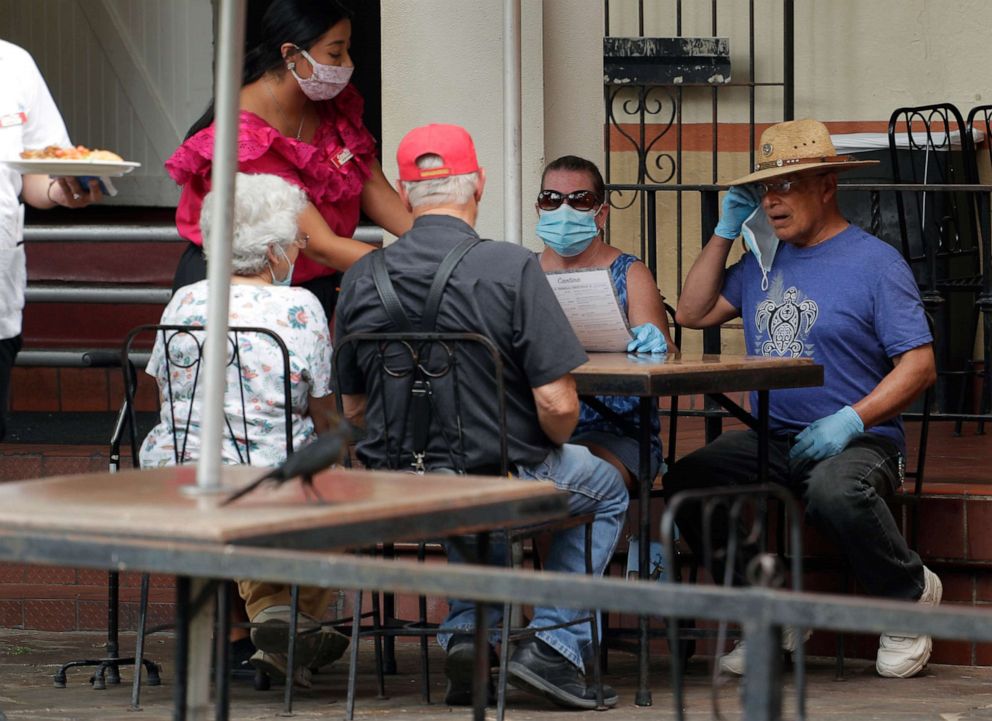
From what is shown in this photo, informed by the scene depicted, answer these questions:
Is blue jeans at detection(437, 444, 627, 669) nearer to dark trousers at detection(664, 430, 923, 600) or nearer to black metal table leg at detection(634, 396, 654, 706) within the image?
black metal table leg at detection(634, 396, 654, 706)

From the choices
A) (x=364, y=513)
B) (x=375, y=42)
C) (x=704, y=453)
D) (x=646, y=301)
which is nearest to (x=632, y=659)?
(x=704, y=453)

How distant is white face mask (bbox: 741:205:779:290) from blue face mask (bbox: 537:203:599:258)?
45 cm

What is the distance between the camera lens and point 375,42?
28.5ft

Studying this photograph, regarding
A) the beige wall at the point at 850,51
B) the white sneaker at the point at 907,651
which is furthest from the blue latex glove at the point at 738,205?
the beige wall at the point at 850,51

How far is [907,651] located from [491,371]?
4.74ft

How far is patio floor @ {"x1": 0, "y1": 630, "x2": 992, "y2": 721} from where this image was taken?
13.7 ft

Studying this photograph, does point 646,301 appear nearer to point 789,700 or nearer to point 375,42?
point 789,700

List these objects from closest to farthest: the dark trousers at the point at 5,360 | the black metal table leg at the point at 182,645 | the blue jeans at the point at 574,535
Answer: the black metal table leg at the point at 182,645 < the blue jeans at the point at 574,535 < the dark trousers at the point at 5,360

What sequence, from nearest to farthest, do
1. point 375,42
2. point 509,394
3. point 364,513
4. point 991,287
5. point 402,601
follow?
point 364,513, point 509,394, point 402,601, point 991,287, point 375,42

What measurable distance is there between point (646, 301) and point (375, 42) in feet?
13.5

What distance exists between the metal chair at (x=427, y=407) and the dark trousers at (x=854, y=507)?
69 centimetres

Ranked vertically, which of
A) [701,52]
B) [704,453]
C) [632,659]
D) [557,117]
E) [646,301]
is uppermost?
[701,52]

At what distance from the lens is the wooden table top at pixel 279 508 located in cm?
211

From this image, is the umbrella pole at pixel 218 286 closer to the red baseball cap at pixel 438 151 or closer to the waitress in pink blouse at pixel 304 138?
the red baseball cap at pixel 438 151
